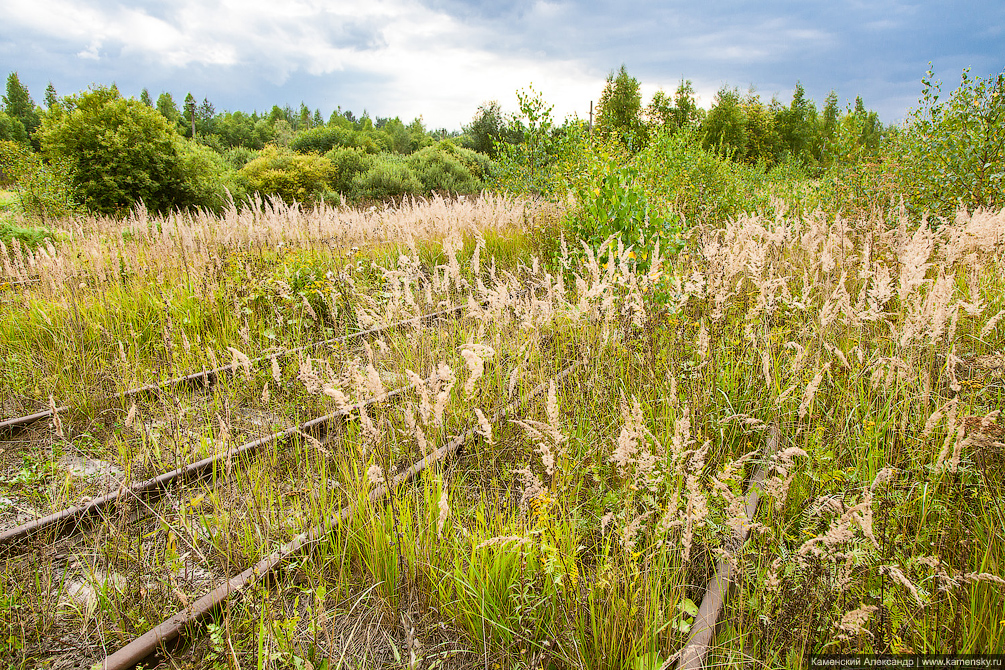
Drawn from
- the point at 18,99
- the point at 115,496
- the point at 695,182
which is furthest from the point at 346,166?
the point at 18,99

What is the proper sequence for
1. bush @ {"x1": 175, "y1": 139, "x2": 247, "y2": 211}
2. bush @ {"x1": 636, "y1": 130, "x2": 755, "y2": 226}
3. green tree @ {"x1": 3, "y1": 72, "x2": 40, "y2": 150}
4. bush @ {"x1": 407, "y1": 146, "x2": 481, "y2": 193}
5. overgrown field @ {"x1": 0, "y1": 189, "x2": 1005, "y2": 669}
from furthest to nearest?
green tree @ {"x1": 3, "y1": 72, "x2": 40, "y2": 150} → bush @ {"x1": 407, "y1": 146, "x2": 481, "y2": 193} → bush @ {"x1": 175, "y1": 139, "x2": 247, "y2": 211} → bush @ {"x1": 636, "y1": 130, "x2": 755, "y2": 226} → overgrown field @ {"x1": 0, "y1": 189, "x2": 1005, "y2": 669}

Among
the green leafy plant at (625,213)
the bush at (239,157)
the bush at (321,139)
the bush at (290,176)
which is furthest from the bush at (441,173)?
the green leafy plant at (625,213)

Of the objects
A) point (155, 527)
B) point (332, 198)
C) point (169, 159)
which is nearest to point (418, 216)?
point (155, 527)

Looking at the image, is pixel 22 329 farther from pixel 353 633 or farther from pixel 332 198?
pixel 332 198

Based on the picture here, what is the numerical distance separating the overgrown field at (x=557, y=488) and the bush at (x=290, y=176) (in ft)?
61.5

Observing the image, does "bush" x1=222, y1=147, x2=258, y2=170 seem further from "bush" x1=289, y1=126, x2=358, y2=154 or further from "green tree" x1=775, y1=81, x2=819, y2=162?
"green tree" x1=775, y1=81, x2=819, y2=162

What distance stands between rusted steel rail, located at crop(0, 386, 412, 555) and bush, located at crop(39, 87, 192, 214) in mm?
14906

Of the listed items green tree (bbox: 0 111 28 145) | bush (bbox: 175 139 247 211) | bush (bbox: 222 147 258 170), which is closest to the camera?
bush (bbox: 175 139 247 211)

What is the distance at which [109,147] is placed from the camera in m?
13.7

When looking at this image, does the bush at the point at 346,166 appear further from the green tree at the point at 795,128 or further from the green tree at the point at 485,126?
the green tree at the point at 795,128

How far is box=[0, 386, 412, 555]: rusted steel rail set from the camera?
2197mm

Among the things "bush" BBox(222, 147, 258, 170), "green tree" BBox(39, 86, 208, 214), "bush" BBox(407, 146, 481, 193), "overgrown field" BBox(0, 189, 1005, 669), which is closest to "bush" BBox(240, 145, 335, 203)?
"bush" BBox(407, 146, 481, 193)

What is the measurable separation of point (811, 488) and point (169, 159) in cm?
1813

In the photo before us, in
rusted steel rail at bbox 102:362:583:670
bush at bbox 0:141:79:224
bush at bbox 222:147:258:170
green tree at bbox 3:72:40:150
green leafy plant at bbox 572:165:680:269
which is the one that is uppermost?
green tree at bbox 3:72:40:150
